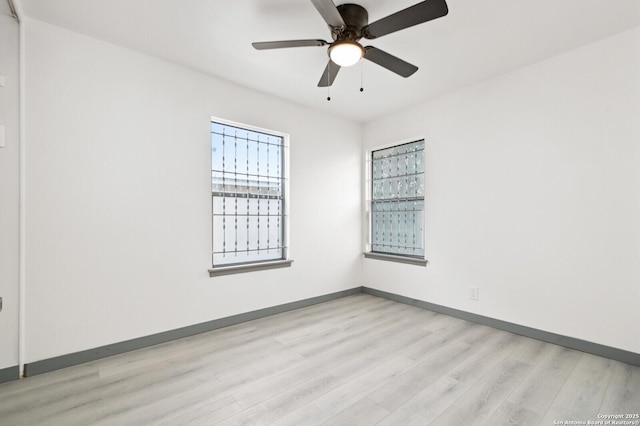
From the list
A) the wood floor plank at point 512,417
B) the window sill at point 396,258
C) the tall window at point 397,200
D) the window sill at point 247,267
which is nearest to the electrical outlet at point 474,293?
the window sill at point 396,258

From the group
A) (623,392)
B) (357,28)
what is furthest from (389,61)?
(623,392)

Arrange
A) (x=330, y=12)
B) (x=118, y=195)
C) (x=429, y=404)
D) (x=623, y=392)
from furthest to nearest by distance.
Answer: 1. (x=118, y=195)
2. (x=623, y=392)
3. (x=429, y=404)
4. (x=330, y=12)

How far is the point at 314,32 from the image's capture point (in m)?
2.37

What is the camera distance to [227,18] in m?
2.21

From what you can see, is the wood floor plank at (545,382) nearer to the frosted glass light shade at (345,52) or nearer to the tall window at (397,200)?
the tall window at (397,200)

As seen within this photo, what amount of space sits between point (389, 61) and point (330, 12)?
2.36ft

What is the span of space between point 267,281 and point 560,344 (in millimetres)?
2985

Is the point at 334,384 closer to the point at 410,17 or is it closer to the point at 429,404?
the point at 429,404

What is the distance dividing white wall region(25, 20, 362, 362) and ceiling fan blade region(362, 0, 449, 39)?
1884 millimetres

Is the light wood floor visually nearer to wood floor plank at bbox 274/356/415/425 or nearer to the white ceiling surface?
wood floor plank at bbox 274/356/415/425

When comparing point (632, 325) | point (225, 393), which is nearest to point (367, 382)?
point (225, 393)

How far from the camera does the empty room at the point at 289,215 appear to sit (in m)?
1.99

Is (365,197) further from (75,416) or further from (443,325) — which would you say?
(75,416)

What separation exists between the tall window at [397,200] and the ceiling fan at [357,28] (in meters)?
1.85
